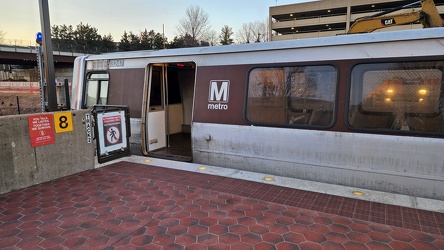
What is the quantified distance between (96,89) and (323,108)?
5.47 meters

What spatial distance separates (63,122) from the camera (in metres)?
4.77

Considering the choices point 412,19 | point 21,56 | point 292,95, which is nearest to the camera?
point 292,95

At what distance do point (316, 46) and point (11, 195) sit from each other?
16.6 feet

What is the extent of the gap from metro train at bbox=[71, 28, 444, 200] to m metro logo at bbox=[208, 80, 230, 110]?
0.7 inches

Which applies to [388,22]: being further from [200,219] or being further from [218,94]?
[200,219]

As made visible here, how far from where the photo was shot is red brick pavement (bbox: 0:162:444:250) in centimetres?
284

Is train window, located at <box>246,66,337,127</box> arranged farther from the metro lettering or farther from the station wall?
the station wall

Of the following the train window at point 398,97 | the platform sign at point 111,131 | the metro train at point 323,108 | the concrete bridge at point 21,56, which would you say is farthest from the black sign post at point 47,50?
the concrete bridge at point 21,56

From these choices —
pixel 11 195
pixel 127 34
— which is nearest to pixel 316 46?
pixel 11 195

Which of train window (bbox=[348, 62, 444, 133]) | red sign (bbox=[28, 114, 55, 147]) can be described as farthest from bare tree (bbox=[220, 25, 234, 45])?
train window (bbox=[348, 62, 444, 133])

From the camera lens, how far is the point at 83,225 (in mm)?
3174

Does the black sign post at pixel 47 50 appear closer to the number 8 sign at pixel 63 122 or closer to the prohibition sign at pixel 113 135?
the number 8 sign at pixel 63 122

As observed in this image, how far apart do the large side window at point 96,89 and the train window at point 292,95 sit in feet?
12.7

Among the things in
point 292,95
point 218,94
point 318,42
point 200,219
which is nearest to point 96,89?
point 218,94
